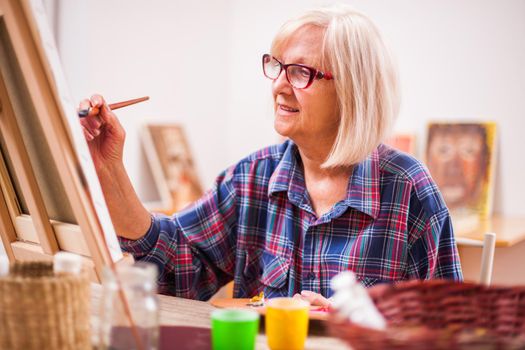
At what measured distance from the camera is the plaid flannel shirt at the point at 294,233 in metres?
1.53

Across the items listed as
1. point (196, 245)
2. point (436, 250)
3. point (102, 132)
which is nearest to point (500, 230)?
point (436, 250)

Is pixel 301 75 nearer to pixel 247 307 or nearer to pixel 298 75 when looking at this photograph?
pixel 298 75

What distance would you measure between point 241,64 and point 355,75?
253 cm

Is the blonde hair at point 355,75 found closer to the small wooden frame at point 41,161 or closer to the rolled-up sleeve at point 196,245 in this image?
the rolled-up sleeve at point 196,245

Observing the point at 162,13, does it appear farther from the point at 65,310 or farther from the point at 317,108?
the point at 65,310

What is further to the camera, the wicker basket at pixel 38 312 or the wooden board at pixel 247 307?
the wooden board at pixel 247 307

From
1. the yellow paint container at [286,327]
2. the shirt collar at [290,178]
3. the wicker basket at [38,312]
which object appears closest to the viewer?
the wicker basket at [38,312]

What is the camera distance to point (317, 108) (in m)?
1.61

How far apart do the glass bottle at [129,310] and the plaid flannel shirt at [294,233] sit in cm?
65

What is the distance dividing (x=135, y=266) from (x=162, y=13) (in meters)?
2.85

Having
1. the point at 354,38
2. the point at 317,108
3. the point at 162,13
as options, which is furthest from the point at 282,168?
the point at 162,13

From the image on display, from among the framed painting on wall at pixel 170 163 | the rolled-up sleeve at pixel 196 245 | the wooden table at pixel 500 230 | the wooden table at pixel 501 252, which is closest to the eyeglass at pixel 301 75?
the rolled-up sleeve at pixel 196 245

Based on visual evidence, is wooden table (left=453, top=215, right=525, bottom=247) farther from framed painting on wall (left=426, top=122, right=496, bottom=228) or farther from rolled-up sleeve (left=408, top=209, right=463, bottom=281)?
rolled-up sleeve (left=408, top=209, right=463, bottom=281)

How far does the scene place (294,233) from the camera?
162 cm
